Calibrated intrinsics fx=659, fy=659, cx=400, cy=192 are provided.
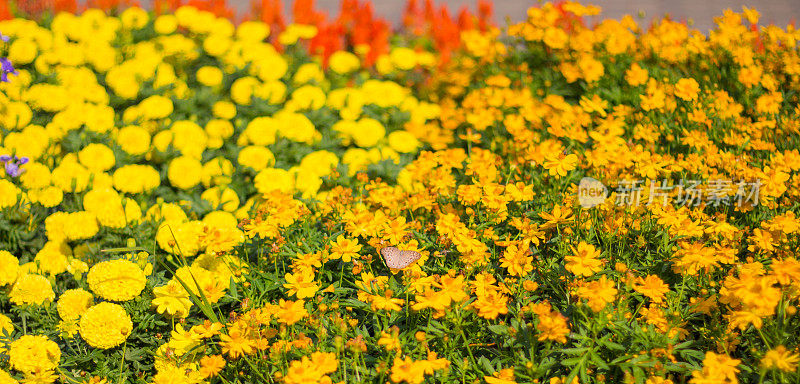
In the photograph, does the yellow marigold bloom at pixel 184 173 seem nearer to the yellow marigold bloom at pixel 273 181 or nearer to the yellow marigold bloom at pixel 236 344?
the yellow marigold bloom at pixel 273 181

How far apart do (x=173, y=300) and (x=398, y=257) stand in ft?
2.63

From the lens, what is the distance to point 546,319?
1.63 metres

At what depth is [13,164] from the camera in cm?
272

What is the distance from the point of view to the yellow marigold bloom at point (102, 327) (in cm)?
209

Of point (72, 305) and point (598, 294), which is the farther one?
point (72, 305)

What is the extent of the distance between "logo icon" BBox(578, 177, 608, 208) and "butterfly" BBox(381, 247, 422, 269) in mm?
667

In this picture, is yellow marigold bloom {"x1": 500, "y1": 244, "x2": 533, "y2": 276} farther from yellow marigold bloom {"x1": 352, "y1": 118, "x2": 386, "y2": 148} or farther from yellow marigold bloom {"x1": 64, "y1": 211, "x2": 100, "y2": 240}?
yellow marigold bloom {"x1": 64, "y1": 211, "x2": 100, "y2": 240}

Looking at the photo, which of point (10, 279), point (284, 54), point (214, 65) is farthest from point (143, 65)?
point (10, 279)

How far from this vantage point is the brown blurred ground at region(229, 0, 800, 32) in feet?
16.8

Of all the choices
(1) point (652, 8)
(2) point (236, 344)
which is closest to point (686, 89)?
(2) point (236, 344)

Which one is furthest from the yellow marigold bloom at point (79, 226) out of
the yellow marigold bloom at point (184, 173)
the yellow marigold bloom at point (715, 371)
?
the yellow marigold bloom at point (715, 371)

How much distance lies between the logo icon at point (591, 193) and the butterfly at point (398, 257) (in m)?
0.67

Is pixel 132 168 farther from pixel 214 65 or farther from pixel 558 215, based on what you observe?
pixel 558 215

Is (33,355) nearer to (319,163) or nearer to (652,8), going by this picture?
(319,163)
